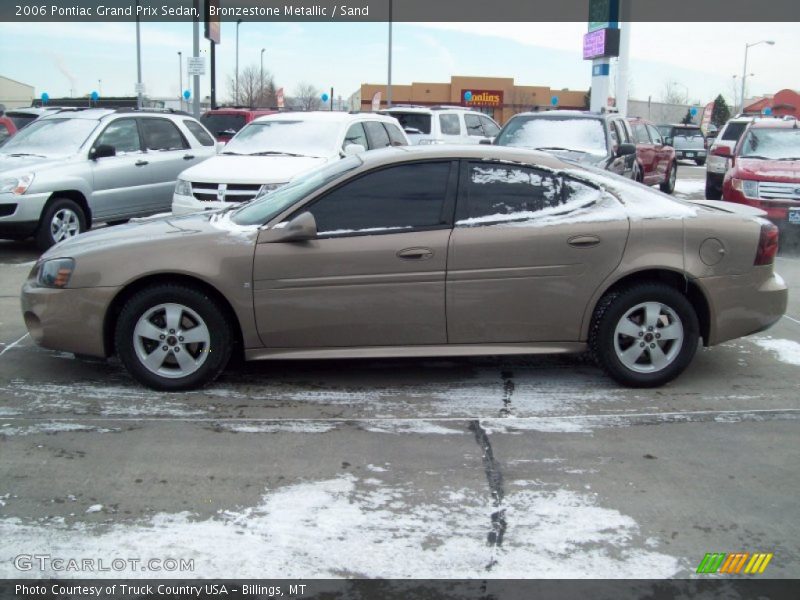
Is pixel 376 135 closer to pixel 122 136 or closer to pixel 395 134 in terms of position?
pixel 395 134

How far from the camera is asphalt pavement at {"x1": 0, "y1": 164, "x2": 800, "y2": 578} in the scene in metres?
3.54

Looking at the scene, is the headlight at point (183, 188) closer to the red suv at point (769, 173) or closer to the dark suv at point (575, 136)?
the dark suv at point (575, 136)

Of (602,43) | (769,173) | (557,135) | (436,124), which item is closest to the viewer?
(769,173)

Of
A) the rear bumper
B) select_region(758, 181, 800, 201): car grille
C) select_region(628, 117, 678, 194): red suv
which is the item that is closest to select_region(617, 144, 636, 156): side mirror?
select_region(758, 181, 800, 201): car grille

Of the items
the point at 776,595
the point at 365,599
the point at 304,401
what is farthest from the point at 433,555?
the point at 304,401

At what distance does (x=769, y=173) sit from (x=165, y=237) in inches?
375

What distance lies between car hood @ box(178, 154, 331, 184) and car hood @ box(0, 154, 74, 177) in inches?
72.0

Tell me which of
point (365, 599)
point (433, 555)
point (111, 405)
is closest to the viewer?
point (365, 599)

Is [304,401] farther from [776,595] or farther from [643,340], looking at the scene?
[776,595]

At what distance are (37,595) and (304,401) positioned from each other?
2.32 metres

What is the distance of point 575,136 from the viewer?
12547 mm

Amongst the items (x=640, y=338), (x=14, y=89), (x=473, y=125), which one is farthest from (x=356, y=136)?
(x=14, y=89)

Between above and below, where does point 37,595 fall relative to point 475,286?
below

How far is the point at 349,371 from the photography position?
601 cm
